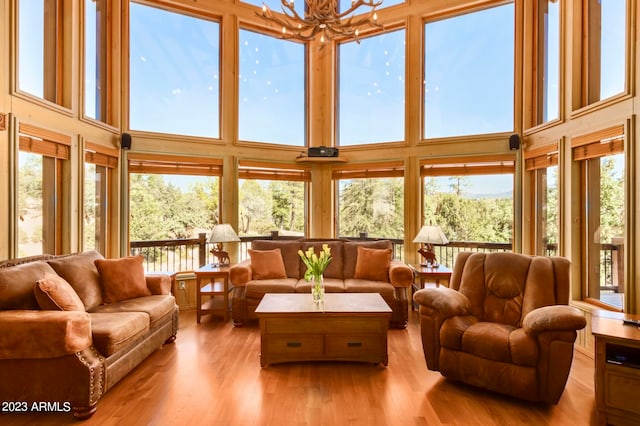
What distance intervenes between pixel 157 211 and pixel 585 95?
17.5 feet

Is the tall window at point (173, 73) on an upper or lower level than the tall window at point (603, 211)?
upper

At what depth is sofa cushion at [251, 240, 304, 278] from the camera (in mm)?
4645

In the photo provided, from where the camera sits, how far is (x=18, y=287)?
7.97 feet

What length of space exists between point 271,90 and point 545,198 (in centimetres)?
420

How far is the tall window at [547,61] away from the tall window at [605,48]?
0.36m

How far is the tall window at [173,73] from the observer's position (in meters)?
4.68

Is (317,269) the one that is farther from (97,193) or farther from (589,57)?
(589,57)

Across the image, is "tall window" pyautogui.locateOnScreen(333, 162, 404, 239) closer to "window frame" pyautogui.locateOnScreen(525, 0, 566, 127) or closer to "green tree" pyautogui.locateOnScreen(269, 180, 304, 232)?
"green tree" pyautogui.locateOnScreen(269, 180, 304, 232)

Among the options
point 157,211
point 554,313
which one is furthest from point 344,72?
point 554,313

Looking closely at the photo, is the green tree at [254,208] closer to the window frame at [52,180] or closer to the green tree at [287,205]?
the green tree at [287,205]

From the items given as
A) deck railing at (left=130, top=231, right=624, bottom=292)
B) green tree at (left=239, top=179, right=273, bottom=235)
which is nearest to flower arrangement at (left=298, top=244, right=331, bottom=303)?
deck railing at (left=130, top=231, right=624, bottom=292)

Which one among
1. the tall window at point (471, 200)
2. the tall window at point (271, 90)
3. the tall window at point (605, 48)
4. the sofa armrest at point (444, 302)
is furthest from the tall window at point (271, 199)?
the tall window at point (605, 48)

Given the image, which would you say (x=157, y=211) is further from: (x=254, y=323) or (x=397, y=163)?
(x=397, y=163)

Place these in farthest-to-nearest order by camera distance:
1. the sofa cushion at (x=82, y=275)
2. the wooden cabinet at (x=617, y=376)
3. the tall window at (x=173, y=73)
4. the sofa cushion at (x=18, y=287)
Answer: the tall window at (x=173, y=73) → the sofa cushion at (x=82, y=275) → the sofa cushion at (x=18, y=287) → the wooden cabinet at (x=617, y=376)
